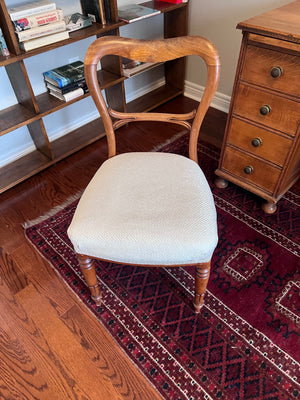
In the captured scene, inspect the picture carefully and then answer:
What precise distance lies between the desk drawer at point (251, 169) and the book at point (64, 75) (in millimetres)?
932

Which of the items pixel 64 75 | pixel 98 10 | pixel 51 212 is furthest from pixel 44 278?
pixel 98 10

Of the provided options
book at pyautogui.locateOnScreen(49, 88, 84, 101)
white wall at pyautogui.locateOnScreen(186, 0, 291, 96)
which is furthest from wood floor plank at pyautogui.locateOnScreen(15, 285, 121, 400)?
white wall at pyautogui.locateOnScreen(186, 0, 291, 96)

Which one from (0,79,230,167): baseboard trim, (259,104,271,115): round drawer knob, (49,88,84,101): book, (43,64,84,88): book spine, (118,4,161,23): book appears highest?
(118,4,161,23): book

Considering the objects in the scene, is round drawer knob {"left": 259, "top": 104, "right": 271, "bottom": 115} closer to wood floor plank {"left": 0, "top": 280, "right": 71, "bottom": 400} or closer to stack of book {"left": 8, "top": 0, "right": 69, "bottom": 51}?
stack of book {"left": 8, "top": 0, "right": 69, "bottom": 51}

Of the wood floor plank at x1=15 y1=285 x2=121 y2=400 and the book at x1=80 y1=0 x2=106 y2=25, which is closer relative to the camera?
the wood floor plank at x1=15 y1=285 x2=121 y2=400

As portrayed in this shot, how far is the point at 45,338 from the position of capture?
3.84 ft

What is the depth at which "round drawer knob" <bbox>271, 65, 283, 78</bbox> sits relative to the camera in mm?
1178

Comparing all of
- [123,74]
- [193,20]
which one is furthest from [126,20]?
[193,20]

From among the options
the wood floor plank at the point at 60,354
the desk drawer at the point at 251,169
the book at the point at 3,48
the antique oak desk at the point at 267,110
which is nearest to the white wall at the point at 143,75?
the book at the point at 3,48

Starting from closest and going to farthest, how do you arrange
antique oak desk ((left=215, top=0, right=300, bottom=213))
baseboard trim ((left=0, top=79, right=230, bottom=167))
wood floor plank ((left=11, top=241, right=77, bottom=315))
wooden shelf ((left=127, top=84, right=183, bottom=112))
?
1. antique oak desk ((left=215, top=0, right=300, bottom=213))
2. wood floor plank ((left=11, top=241, right=77, bottom=315))
3. baseboard trim ((left=0, top=79, right=230, bottom=167))
4. wooden shelf ((left=127, top=84, right=183, bottom=112))

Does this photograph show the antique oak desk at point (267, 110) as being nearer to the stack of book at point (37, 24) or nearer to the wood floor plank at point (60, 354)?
the stack of book at point (37, 24)

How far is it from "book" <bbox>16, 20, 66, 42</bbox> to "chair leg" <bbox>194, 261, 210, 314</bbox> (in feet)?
4.20

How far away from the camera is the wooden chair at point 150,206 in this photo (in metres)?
0.95

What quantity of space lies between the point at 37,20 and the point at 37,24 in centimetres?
2
